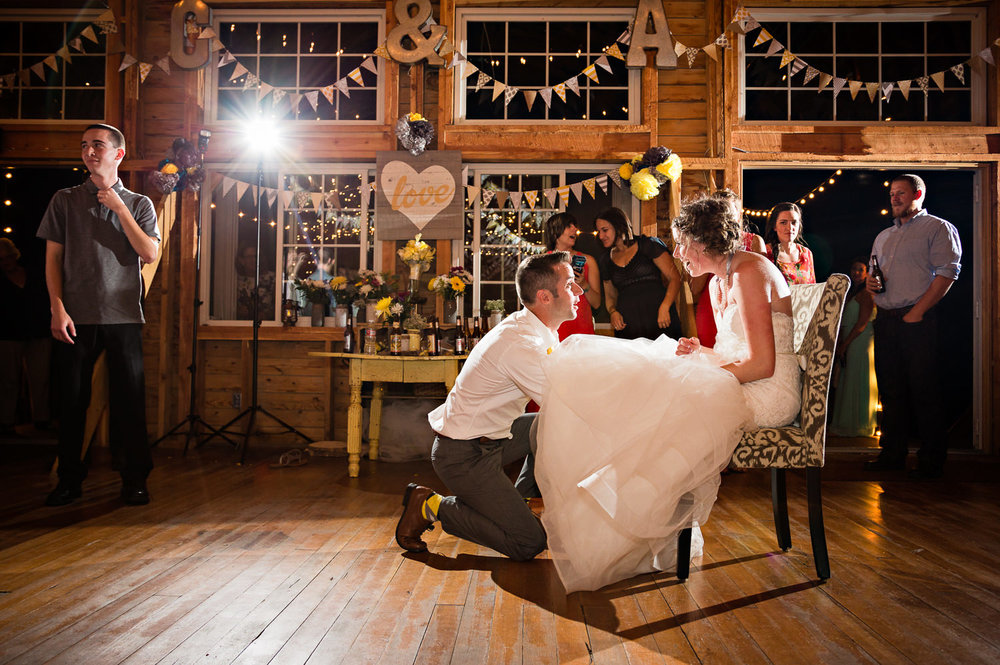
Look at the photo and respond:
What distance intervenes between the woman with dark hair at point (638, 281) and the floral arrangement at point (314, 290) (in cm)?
220

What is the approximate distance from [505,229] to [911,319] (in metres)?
3.00

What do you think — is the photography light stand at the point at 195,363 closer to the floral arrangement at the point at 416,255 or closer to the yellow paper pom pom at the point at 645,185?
the floral arrangement at the point at 416,255

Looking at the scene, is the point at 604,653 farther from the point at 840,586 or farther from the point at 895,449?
the point at 895,449

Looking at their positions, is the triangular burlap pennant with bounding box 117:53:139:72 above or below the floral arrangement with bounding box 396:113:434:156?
above

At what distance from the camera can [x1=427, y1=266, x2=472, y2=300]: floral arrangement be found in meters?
5.08

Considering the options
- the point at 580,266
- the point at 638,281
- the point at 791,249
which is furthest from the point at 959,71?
the point at 580,266

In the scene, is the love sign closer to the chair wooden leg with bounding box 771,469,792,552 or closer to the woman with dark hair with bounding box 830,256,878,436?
the chair wooden leg with bounding box 771,469,792,552

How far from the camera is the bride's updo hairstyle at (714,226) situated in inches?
105

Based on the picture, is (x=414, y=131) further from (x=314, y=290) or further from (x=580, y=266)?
(x=580, y=266)

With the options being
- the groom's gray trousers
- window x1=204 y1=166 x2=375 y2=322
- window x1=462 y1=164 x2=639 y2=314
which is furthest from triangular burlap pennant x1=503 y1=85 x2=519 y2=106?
the groom's gray trousers

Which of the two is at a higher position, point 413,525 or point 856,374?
point 856,374

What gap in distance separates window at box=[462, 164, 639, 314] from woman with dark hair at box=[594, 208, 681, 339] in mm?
811

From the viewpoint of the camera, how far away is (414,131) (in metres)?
5.37

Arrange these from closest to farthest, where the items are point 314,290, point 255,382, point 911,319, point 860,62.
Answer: point 911,319 → point 255,382 → point 314,290 → point 860,62
